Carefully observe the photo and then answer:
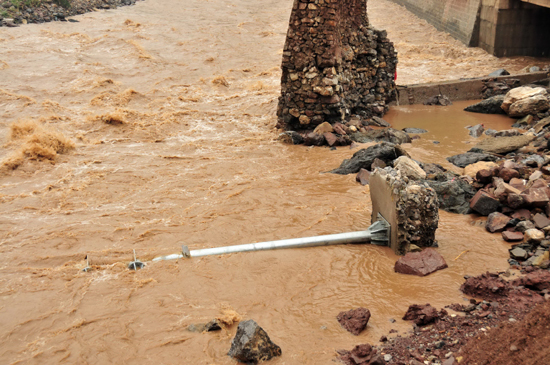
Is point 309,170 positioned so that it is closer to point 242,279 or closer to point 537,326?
point 242,279

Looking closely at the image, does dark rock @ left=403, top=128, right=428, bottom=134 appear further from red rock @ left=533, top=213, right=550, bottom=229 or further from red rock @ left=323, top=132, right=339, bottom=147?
red rock @ left=533, top=213, right=550, bottom=229

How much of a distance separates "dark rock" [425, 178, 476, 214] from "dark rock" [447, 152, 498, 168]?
1.68m

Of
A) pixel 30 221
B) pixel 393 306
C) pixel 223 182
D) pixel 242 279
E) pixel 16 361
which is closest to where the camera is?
pixel 16 361

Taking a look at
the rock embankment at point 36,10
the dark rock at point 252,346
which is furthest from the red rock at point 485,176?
the rock embankment at point 36,10

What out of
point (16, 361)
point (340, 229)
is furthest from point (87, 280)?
point (340, 229)

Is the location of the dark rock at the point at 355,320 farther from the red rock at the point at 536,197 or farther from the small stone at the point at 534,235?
the red rock at the point at 536,197

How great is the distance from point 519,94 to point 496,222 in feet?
22.5

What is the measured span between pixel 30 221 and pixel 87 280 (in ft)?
8.12

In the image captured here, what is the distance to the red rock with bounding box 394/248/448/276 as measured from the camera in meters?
5.71

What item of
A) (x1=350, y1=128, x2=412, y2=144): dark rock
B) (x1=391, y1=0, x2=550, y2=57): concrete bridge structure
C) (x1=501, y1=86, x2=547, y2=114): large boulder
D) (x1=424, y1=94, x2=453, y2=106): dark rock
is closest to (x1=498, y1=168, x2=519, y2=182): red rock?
(x1=350, y1=128, x2=412, y2=144): dark rock

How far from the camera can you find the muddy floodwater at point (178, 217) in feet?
16.6

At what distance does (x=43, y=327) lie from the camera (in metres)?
5.23

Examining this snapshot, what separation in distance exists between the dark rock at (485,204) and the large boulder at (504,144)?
9.56 feet

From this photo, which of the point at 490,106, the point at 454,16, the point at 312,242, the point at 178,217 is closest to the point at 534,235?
the point at 312,242
